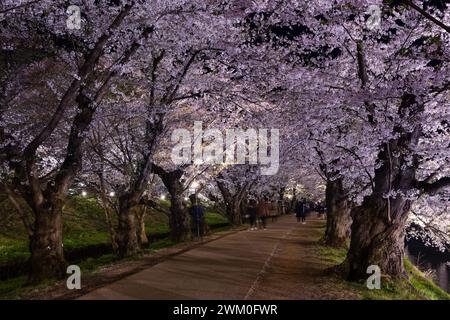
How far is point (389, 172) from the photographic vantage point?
11.0m

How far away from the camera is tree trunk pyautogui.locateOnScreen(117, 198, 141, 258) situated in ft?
57.6

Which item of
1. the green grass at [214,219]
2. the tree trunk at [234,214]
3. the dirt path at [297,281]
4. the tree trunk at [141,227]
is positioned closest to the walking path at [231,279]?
the dirt path at [297,281]

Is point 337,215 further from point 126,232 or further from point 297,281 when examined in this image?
point 297,281

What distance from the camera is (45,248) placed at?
12.8 m

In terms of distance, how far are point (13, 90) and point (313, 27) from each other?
10128 millimetres

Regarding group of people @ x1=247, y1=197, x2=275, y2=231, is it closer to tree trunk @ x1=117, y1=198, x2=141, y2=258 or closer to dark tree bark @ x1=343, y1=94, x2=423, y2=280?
tree trunk @ x1=117, y1=198, x2=141, y2=258

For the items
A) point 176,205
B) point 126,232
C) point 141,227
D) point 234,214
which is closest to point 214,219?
point 234,214

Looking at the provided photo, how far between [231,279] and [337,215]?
11072mm

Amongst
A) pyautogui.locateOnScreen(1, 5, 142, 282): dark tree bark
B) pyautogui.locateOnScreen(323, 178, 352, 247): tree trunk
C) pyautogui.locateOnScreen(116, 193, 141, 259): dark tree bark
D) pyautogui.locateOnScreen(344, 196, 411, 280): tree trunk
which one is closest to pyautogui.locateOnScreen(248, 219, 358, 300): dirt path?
pyautogui.locateOnScreen(344, 196, 411, 280): tree trunk

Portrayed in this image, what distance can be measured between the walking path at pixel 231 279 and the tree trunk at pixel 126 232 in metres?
2.63

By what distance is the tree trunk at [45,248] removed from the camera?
12.7 m

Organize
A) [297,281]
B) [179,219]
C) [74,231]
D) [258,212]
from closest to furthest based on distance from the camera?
[297,281]
[179,219]
[258,212]
[74,231]

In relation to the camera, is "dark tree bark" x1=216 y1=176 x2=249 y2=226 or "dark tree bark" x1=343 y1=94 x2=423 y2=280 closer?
"dark tree bark" x1=343 y1=94 x2=423 y2=280

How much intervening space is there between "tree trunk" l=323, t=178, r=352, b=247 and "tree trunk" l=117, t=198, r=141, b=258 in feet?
28.7
